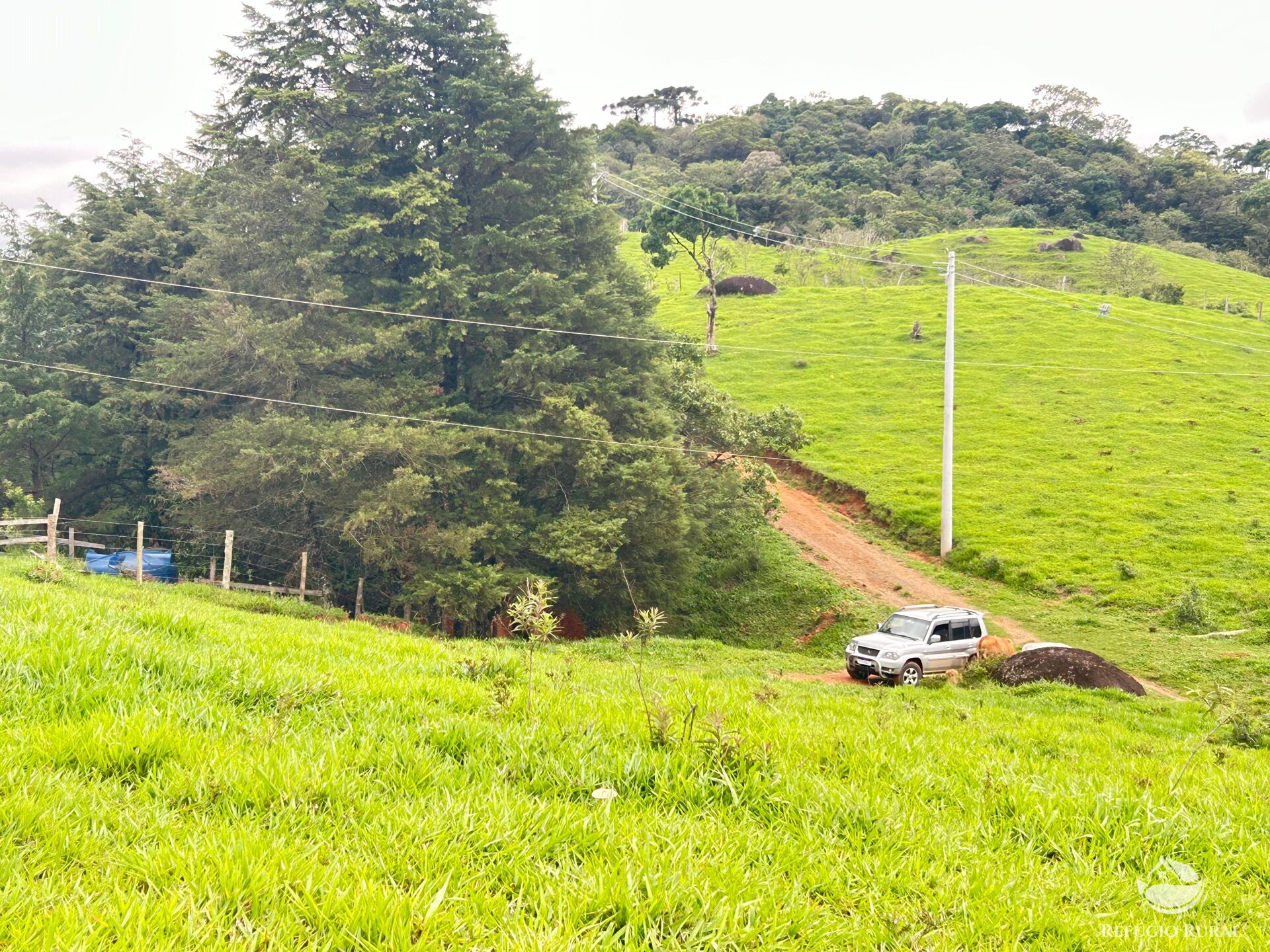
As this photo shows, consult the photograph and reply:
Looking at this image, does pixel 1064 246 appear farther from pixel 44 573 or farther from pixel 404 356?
pixel 44 573

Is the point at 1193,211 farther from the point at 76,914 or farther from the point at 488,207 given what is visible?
the point at 76,914

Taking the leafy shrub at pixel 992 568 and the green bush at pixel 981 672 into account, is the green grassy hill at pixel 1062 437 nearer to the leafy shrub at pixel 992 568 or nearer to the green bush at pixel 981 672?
the leafy shrub at pixel 992 568

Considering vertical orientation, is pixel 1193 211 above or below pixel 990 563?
above

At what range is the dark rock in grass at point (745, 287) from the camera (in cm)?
7019

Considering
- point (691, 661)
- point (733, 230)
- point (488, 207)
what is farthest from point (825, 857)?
point (733, 230)

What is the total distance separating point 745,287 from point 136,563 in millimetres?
57585

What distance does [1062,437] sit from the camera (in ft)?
129

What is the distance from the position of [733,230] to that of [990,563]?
51.8 metres

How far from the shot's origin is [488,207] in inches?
963

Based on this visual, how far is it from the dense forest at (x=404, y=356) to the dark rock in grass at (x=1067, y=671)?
967 centimetres

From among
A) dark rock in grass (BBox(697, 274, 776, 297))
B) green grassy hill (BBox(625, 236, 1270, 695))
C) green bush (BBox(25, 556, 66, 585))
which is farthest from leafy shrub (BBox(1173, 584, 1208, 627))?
dark rock in grass (BBox(697, 274, 776, 297))

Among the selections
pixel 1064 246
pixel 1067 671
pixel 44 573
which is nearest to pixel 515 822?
pixel 44 573

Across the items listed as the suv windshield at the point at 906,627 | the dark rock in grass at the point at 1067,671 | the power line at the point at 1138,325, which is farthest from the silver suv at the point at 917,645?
the power line at the point at 1138,325

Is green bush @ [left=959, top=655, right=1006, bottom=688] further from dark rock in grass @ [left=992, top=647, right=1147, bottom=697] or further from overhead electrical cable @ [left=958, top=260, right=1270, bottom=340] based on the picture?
overhead electrical cable @ [left=958, top=260, right=1270, bottom=340]
